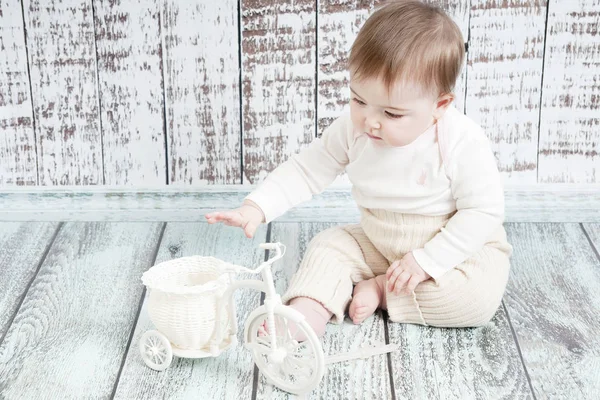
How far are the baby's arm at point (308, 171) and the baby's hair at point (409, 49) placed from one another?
0.22 m

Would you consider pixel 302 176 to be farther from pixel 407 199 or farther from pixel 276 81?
pixel 276 81

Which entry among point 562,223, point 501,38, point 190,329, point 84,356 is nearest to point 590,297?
point 562,223

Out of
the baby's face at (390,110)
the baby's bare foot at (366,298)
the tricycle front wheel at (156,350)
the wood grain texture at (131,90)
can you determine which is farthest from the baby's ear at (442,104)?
the wood grain texture at (131,90)

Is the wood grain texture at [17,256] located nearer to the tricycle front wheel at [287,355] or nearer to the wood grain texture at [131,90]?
the wood grain texture at [131,90]

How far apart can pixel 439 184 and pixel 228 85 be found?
53 centimetres

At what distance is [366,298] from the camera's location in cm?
141

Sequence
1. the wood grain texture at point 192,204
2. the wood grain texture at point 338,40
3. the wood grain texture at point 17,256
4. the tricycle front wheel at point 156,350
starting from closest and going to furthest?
the tricycle front wheel at point 156,350
the wood grain texture at point 17,256
the wood grain texture at point 338,40
the wood grain texture at point 192,204

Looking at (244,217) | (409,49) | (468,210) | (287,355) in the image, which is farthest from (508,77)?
(287,355)

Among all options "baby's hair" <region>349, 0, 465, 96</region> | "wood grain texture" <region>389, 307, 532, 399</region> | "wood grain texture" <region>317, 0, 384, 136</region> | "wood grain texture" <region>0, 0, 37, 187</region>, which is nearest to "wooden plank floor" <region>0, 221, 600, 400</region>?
"wood grain texture" <region>389, 307, 532, 399</region>

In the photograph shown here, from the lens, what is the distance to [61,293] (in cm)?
149

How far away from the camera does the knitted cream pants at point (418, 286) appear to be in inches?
53.8

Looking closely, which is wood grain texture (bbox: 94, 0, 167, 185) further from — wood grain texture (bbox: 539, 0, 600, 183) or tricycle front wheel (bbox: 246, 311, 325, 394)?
wood grain texture (bbox: 539, 0, 600, 183)

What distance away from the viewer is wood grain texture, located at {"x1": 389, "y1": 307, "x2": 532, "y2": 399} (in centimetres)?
122

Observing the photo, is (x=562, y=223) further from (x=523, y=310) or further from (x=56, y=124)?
(x=56, y=124)
